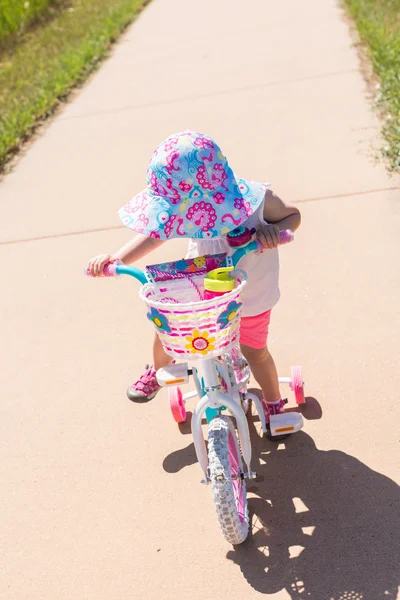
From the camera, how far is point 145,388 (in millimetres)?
3938

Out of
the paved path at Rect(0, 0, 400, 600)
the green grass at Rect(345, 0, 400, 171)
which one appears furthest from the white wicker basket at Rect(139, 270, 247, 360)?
the green grass at Rect(345, 0, 400, 171)

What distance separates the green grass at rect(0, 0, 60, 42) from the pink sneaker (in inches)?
445

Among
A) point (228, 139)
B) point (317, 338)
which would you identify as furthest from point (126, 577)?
point (228, 139)

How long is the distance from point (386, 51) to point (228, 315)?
620 centimetres

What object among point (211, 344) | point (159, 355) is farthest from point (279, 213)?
point (159, 355)

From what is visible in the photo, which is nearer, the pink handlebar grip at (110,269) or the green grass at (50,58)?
the pink handlebar grip at (110,269)

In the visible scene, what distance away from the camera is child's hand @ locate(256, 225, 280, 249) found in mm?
2744

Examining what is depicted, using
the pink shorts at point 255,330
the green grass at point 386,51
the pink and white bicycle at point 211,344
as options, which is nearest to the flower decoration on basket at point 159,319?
the pink and white bicycle at point 211,344

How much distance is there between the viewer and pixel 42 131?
28.1ft

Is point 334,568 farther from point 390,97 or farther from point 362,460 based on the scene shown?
point 390,97

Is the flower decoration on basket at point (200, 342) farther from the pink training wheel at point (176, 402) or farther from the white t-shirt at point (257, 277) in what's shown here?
the pink training wheel at point (176, 402)

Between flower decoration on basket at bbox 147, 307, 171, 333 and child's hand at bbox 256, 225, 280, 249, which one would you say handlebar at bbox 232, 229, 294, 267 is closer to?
child's hand at bbox 256, 225, 280, 249

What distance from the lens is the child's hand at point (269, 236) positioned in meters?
2.74

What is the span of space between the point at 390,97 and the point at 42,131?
12.1 ft
